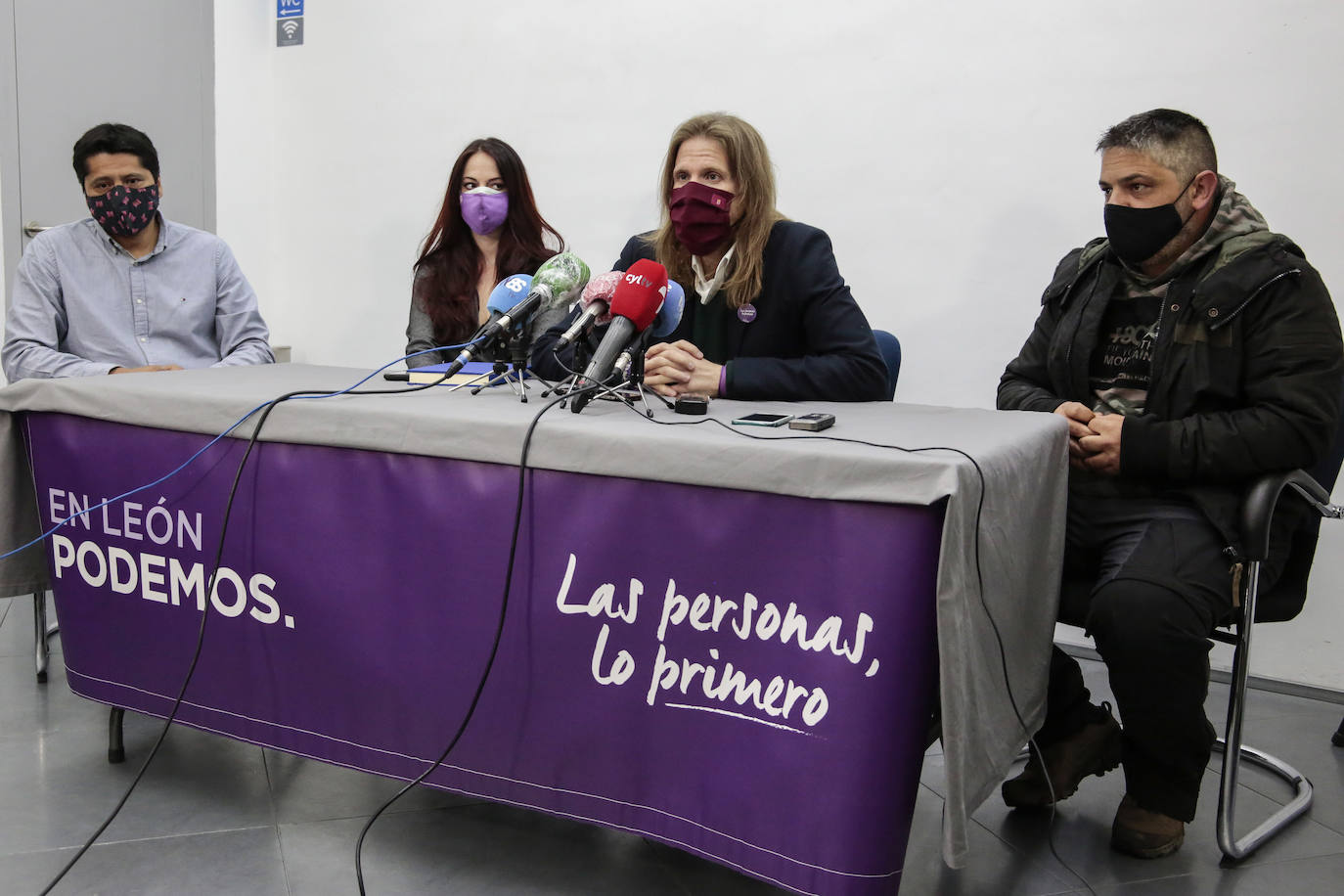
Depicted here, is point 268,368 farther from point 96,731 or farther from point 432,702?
point 432,702

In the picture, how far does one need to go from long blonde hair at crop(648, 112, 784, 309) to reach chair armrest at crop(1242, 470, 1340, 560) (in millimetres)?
925

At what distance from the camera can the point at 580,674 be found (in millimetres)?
1445

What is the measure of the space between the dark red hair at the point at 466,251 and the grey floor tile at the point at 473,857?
129 centimetres

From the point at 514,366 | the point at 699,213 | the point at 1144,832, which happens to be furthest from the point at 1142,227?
the point at 514,366

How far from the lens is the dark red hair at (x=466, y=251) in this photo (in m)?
2.68

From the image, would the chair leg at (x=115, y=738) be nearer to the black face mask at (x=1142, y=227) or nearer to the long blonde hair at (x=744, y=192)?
the long blonde hair at (x=744, y=192)

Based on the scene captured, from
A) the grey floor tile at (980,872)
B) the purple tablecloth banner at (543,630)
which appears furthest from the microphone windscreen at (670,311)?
the grey floor tile at (980,872)

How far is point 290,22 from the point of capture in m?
3.88

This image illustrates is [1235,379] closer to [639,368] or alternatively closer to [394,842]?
[639,368]

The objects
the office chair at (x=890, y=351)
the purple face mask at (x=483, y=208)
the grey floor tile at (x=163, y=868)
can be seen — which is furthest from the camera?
the purple face mask at (x=483, y=208)

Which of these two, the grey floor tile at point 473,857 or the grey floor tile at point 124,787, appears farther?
the grey floor tile at point 124,787

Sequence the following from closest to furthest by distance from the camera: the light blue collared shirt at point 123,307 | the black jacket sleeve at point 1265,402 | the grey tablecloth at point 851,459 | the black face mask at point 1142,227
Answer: the grey tablecloth at point 851,459, the black jacket sleeve at point 1265,402, the black face mask at point 1142,227, the light blue collared shirt at point 123,307

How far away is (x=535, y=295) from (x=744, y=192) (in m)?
0.62

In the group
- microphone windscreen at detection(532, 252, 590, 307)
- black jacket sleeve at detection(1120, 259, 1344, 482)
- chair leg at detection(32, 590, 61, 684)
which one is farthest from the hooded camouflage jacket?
chair leg at detection(32, 590, 61, 684)
